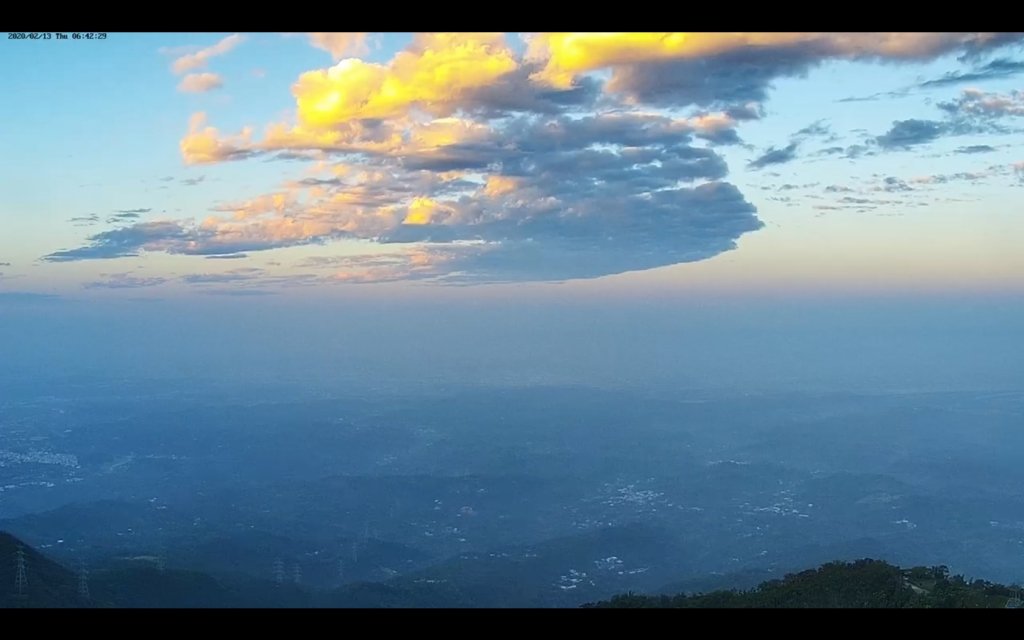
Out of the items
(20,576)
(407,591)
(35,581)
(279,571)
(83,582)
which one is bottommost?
(407,591)

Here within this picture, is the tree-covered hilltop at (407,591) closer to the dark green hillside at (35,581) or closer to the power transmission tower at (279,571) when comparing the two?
the dark green hillside at (35,581)

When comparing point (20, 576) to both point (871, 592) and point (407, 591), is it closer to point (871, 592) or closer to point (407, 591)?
point (407, 591)

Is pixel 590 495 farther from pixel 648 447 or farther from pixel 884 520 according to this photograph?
pixel 884 520

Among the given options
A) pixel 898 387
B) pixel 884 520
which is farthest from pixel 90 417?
pixel 898 387

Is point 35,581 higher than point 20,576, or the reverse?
point 20,576

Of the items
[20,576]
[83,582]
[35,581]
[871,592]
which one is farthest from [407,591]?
[871,592]
